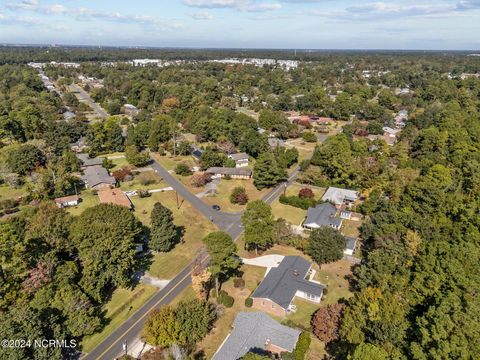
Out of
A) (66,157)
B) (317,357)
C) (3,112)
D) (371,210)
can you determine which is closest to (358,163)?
(371,210)

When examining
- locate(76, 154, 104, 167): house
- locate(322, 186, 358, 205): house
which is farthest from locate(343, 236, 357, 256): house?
locate(76, 154, 104, 167): house

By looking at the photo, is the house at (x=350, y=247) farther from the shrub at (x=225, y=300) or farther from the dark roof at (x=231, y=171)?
the dark roof at (x=231, y=171)

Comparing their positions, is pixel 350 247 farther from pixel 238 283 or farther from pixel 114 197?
pixel 114 197

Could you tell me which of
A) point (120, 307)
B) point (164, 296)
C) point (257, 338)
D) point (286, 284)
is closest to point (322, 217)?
point (286, 284)

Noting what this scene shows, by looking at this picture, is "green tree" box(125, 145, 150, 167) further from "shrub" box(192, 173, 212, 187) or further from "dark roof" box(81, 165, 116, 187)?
"shrub" box(192, 173, 212, 187)

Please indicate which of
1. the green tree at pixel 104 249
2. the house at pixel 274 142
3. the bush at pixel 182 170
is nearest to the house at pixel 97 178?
the bush at pixel 182 170

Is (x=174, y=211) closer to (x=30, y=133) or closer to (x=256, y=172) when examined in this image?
(x=256, y=172)
